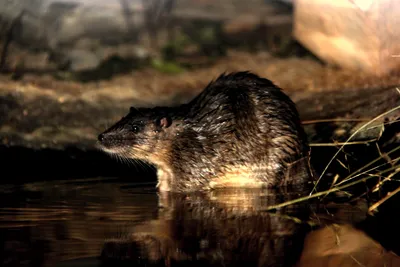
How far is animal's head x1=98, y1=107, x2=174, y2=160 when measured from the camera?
7555mm

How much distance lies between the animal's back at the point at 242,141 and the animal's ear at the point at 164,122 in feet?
0.59

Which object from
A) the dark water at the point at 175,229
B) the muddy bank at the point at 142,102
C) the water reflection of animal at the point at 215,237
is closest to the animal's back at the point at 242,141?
the dark water at the point at 175,229

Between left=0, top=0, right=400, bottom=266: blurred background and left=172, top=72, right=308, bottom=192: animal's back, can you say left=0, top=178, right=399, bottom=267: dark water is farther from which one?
left=172, top=72, right=308, bottom=192: animal's back

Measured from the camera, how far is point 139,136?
7.61m

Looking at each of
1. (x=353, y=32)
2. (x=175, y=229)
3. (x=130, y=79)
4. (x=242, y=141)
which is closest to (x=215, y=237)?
(x=175, y=229)

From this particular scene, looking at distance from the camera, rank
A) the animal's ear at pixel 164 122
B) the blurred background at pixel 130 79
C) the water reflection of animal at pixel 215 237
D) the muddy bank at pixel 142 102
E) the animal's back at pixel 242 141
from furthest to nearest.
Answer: the muddy bank at pixel 142 102, the animal's ear at pixel 164 122, the animal's back at pixel 242 141, the blurred background at pixel 130 79, the water reflection of animal at pixel 215 237

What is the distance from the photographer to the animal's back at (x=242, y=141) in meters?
7.29

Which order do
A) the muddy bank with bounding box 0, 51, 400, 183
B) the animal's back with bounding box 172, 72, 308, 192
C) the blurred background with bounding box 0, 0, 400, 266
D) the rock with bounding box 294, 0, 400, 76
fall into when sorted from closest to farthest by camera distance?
1. the blurred background with bounding box 0, 0, 400, 266
2. the animal's back with bounding box 172, 72, 308, 192
3. the muddy bank with bounding box 0, 51, 400, 183
4. the rock with bounding box 294, 0, 400, 76

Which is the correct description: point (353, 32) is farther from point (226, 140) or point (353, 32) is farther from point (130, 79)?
point (226, 140)

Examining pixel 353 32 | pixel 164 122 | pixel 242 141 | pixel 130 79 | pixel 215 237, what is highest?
pixel 353 32

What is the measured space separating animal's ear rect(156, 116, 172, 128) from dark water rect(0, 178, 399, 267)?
85 cm

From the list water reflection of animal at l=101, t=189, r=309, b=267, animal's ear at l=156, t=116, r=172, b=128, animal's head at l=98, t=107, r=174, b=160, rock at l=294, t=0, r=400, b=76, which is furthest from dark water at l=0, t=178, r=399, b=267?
rock at l=294, t=0, r=400, b=76

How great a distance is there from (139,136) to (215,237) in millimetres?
2864

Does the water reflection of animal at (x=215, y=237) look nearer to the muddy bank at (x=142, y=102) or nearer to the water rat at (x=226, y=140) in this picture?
the water rat at (x=226, y=140)
